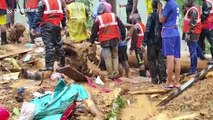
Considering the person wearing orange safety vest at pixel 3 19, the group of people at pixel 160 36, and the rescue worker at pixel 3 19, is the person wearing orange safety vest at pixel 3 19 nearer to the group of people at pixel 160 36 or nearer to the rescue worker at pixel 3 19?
the rescue worker at pixel 3 19

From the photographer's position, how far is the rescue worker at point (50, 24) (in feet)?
32.5

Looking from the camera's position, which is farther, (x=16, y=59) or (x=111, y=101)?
(x=16, y=59)

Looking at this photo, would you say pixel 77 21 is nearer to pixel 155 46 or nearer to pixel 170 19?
pixel 155 46

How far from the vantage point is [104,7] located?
11.2 meters

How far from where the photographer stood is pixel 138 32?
12211 mm

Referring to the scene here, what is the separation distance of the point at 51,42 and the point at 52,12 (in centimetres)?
65

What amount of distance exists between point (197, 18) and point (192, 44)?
2.16 feet

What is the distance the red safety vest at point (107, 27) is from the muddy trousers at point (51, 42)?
1126 millimetres

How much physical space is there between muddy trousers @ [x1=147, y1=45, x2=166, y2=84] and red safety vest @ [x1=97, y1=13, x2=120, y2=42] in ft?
3.34

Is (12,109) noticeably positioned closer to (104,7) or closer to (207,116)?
(207,116)

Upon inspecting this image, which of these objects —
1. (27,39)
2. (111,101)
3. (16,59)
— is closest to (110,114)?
(111,101)

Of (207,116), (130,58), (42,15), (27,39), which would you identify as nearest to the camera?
(207,116)

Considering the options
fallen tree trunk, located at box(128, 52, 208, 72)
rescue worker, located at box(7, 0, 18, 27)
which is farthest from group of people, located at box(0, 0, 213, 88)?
rescue worker, located at box(7, 0, 18, 27)

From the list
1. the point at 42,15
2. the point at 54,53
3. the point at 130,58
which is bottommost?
the point at 130,58
